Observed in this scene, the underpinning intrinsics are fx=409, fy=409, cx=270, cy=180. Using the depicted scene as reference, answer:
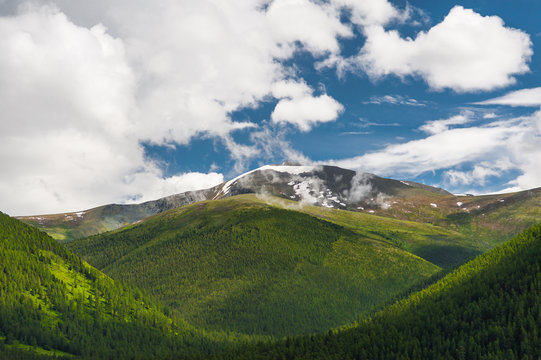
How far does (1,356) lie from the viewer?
196 meters

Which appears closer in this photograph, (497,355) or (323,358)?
(497,355)

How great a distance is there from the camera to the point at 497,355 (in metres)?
182

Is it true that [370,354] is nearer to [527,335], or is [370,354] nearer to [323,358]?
[323,358]

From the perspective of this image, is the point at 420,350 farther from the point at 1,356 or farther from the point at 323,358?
the point at 1,356

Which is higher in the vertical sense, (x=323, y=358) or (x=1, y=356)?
(x=1, y=356)

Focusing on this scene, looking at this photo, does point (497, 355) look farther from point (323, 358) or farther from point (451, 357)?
point (323, 358)

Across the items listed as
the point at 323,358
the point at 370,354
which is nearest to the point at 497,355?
the point at 370,354

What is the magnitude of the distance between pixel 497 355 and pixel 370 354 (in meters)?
55.4

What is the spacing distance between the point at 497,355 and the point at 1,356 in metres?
231

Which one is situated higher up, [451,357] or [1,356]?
[1,356]

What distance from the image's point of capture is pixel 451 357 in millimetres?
188625

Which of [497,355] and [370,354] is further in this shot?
[370,354]

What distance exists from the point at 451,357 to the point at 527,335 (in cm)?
3705

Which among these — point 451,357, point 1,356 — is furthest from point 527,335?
point 1,356
